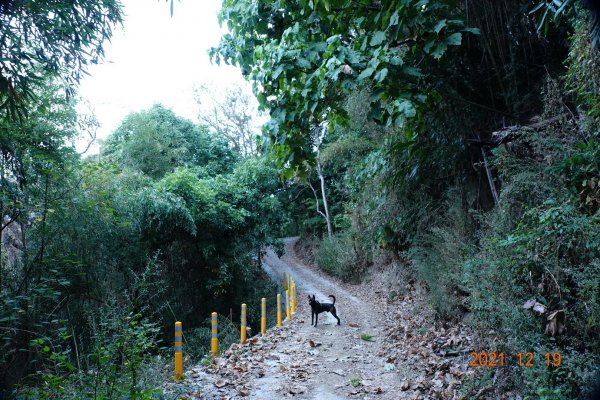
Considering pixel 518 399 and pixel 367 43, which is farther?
pixel 367 43

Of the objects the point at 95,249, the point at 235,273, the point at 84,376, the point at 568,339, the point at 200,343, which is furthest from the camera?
A: the point at 235,273

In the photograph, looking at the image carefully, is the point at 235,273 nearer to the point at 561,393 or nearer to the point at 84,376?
the point at 84,376

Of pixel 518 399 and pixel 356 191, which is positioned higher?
pixel 356 191

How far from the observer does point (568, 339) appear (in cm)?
371

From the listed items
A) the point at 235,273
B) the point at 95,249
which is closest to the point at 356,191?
the point at 235,273

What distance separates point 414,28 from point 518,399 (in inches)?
165

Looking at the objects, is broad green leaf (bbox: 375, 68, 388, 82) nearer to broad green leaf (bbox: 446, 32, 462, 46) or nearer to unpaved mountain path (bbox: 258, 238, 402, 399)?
broad green leaf (bbox: 446, 32, 462, 46)

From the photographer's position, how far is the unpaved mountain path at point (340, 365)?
17.7ft

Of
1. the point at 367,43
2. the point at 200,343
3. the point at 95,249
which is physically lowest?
the point at 200,343

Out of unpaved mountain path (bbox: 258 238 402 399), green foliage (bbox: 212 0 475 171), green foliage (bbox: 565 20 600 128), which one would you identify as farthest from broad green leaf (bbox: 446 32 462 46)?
unpaved mountain path (bbox: 258 238 402 399)

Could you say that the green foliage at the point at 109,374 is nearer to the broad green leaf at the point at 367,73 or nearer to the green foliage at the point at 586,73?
the broad green leaf at the point at 367,73

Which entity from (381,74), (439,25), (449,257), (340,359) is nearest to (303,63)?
(381,74)

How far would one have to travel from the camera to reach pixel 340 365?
6.85 meters

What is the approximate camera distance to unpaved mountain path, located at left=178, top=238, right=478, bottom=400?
5.39 metres
